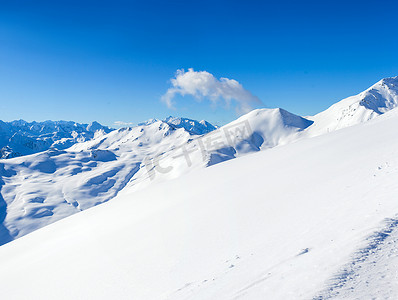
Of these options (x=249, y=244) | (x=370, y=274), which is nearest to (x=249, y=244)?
(x=249, y=244)

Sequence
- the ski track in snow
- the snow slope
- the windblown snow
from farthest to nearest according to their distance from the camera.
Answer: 1. the snow slope
2. the windblown snow
3. the ski track in snow

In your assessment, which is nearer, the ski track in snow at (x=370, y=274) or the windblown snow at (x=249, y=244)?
the ski track in snow at (x=370, y=274)

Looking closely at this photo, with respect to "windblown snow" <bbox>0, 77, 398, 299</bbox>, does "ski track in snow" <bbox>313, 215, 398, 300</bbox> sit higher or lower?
lower

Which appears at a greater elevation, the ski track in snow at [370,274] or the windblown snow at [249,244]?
the windblown snow at [249,244]

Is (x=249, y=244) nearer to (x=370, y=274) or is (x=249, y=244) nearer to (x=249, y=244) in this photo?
(x=249, y=244)

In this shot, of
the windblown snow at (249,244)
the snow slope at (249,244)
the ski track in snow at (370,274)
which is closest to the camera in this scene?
the ski track in snow at (370,274)

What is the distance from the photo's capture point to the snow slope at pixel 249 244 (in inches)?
231

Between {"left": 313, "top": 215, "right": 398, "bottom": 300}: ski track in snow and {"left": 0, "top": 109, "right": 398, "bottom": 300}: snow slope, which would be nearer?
{"left": 313, "top": 215, "right": 398, "bottom": 300}: ski track in snow

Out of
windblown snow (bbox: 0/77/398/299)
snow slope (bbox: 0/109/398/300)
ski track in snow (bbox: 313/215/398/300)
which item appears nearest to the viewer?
ski track in snow (bbox: 313/215/398/300)

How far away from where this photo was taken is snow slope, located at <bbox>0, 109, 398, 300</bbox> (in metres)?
5.86

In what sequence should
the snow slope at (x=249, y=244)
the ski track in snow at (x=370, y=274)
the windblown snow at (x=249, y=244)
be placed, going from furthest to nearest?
1. the snow slope at (x=249, y=244)
2. the windblown snow at (x=249, y=244)
3. the ski track in snow at (x=370, y=274)

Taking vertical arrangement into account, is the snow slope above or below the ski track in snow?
above

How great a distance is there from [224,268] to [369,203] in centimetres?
557

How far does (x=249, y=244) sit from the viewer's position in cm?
853
